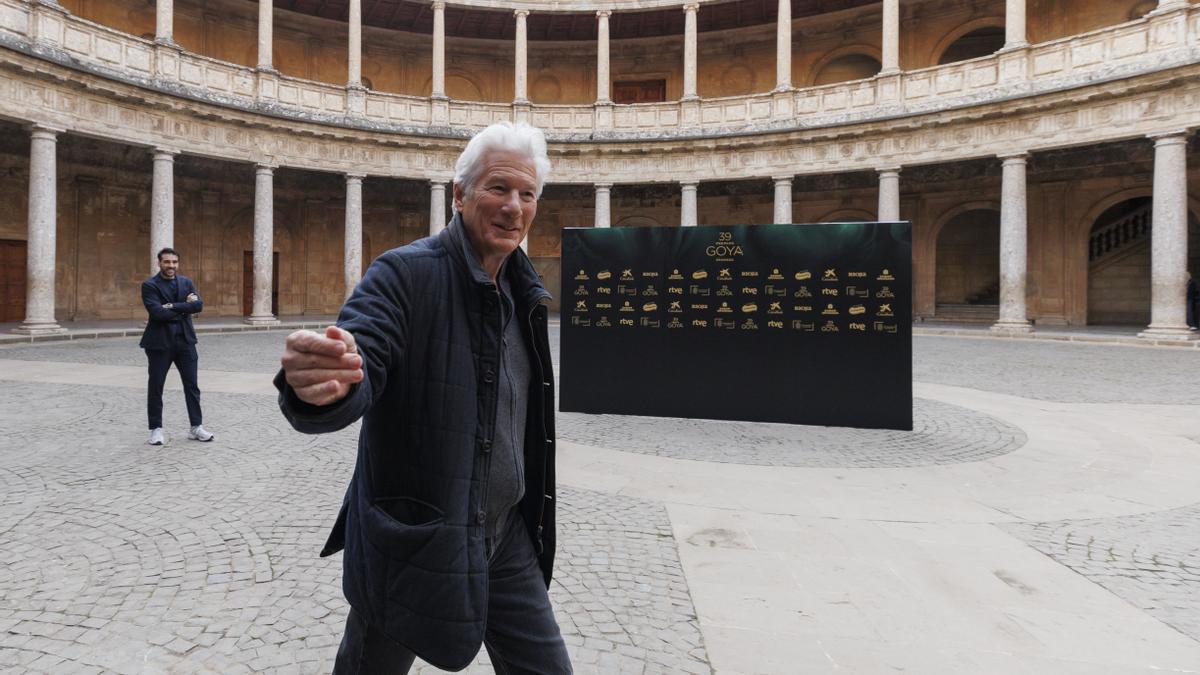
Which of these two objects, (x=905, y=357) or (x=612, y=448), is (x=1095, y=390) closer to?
(x=905, y=357)

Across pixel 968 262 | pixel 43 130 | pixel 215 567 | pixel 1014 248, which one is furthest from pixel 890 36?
pixel 43 130

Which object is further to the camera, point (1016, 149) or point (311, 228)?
→ point (311, 228)

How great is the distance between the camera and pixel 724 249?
7988 mm

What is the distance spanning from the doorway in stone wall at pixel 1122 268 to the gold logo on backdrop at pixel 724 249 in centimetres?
2144

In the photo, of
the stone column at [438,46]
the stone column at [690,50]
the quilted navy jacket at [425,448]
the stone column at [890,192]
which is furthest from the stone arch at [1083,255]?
the quilted navy jacket at [425,448]

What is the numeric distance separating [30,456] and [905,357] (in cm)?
877

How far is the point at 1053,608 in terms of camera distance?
305 centimetres

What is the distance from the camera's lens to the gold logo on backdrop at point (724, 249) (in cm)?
793

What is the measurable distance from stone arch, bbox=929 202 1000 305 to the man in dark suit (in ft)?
83.5

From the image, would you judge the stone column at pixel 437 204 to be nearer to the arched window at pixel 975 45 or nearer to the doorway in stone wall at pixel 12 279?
the doorway in stone wall at pixel 12 279

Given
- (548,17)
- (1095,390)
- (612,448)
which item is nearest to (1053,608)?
(612,448)

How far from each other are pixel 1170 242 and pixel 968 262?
30.2 ft

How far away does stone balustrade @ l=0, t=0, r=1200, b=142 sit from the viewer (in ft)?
51.8

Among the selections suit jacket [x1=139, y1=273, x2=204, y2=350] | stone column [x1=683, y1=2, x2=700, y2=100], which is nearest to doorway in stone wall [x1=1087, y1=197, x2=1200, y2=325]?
stone column [x1=683, y1=2, x2=700, y2=100]
